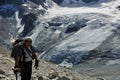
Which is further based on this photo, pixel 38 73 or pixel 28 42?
pixel 38 73

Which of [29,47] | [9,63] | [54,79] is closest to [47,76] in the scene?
[54,79]

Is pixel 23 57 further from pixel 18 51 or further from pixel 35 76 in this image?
pixel 35 76

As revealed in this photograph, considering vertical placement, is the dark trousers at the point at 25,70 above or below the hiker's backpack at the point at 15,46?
below

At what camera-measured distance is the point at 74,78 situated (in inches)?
1417

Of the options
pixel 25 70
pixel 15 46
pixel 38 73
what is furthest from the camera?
pixel 38 73

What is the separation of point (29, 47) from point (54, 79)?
874cm

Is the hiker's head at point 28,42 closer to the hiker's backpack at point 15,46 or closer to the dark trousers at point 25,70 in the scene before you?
the hiker's backpack at point 15,46

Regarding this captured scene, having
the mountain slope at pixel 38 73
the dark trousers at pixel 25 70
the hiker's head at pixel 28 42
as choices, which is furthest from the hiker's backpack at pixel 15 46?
the mountain slope at pixel 38 73

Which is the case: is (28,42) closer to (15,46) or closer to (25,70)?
(15,46)

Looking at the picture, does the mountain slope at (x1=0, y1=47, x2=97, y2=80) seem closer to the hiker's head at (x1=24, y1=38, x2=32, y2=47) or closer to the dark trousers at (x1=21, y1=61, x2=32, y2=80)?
the dark trousers at (x1=21, y1=61, x2=32, y2=80)

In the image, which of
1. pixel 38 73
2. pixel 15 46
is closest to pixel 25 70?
pixel 15 46

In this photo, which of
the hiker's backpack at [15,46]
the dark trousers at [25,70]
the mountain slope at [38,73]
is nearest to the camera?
the hiker's backpack at [15,46]

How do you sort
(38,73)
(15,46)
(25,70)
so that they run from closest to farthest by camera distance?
(15,46) < (25,70) < (38,73)

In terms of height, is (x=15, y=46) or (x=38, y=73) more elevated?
(x=15, y=46)
